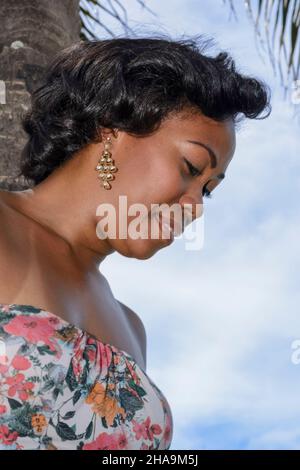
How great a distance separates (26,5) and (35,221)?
47.4 inches

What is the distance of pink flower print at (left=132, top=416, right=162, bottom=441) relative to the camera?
118 inches

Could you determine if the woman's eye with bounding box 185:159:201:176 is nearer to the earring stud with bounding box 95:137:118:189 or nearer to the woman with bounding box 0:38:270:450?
the woman with bounding box 0:38:270:450

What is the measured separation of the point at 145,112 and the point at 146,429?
1.01 metres

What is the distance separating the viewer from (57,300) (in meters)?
2.97

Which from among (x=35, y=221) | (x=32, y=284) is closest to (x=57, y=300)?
(x=32, y=284)

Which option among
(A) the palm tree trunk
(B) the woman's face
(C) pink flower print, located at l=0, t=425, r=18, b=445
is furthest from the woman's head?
(C) pink flower print, located at l=0, t=425, r=18, b=445

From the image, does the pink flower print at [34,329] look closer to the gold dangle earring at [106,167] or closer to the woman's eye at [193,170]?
the gold dangle earring at [106,167]

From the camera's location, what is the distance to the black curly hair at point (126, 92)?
3207mm

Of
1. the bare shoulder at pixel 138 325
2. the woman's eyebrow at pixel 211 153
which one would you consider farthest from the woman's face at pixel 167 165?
the bare shoulder at pixel 138 325

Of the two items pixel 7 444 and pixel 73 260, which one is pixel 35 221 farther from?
pixel 7 444

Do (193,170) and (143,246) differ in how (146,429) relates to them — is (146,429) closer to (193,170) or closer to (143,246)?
(143,246)

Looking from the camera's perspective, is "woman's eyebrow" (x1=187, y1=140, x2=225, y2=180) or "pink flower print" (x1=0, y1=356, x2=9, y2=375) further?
"woman's eyebrow" (x1=187, y1=140, x2=225, y2=180)

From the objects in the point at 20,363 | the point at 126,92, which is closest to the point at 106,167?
the point at 126,92
